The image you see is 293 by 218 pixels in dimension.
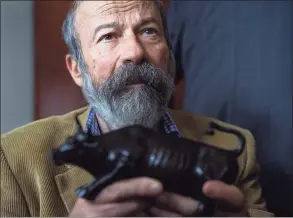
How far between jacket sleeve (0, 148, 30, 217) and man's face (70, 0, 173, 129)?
0.14 metres

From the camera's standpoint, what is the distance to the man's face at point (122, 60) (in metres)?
0.40

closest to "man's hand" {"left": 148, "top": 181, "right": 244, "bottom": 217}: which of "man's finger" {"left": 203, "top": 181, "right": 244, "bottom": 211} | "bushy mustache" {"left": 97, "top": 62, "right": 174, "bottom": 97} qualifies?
"man's finger" {"left": 203, "top": 181, "right": 244, "bottom": 211}

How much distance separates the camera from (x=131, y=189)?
13.2 inches

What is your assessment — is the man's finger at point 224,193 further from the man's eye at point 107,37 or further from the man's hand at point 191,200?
the man's eye at point 107,37

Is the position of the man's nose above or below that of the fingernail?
above

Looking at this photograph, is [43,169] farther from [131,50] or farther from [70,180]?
[131,50]

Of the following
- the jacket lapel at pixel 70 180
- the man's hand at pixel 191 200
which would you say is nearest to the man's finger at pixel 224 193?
the man's hand at pixel 191 200

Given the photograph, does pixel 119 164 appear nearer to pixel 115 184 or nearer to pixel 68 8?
pixel 115 184

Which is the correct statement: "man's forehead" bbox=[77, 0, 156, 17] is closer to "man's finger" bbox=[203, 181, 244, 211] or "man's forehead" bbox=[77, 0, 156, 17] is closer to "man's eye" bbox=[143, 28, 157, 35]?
"man's eye" bbox=[143, 28, 157, 35]

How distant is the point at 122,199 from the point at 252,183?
22 cm

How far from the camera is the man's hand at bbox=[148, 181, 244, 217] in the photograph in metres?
0.34

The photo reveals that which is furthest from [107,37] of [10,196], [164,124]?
[10,196]

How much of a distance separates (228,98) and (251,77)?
0.15 feet

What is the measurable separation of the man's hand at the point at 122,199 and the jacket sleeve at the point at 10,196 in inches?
5.3
